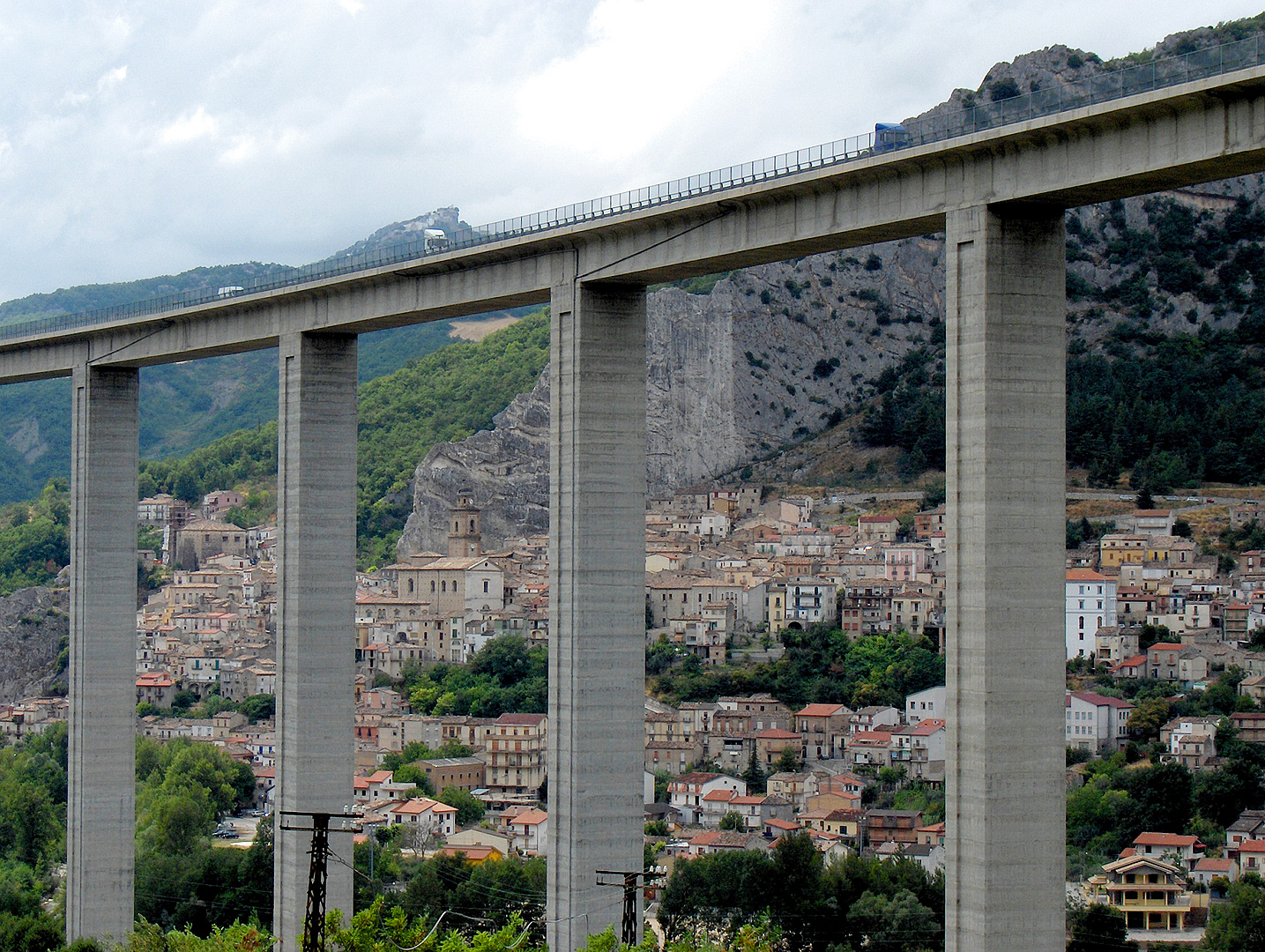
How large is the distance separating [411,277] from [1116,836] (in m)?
43.5

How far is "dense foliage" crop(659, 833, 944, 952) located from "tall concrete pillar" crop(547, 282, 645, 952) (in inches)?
948

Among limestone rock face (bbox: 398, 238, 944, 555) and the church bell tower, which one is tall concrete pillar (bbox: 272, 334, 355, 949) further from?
limestone rock face (bbox: 398, 238, 944, 555)

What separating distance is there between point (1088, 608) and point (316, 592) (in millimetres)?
72180

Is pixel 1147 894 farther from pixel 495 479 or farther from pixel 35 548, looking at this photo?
pixel 35 548

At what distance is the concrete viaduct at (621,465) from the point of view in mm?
22406

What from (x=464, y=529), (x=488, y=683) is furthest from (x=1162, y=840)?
(x=464, y=529)

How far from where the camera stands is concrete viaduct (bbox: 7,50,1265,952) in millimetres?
22406

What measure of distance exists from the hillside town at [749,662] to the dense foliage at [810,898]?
19.8ft

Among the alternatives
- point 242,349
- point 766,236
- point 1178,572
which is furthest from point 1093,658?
point 766,236

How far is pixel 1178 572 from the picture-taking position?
104562 mm

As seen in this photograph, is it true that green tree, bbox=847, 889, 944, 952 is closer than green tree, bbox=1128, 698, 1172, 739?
Yes

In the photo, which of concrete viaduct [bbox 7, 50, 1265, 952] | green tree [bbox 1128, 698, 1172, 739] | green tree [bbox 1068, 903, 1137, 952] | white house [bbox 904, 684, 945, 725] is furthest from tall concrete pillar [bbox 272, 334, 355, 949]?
white house [bbox 904, 684, 945, 725]

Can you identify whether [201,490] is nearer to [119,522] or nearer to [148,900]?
[148,900]

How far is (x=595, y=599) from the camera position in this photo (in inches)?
1169
